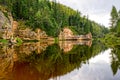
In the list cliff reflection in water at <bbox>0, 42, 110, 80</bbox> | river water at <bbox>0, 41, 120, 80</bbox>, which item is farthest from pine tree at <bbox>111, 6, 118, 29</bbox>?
river water at <bbox>0, 41, 120, 80</bbox>

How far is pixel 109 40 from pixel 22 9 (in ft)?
116

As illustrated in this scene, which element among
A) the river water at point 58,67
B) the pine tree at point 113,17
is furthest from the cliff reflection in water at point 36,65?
the pine tree at point 113,17

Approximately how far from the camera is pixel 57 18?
152 meters

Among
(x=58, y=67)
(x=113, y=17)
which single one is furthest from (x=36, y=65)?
(x=113, y=17)

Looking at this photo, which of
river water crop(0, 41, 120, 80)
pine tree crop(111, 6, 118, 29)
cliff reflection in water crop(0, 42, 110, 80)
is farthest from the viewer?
pine tree crop(111, 6, 118, 29)

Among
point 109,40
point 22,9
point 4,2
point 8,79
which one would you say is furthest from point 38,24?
point 8,79

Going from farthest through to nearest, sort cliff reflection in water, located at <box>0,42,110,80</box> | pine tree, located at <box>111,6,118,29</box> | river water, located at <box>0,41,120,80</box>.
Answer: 1. pine tree, located at <box>111,6,118,29</box>
2. cliff reflection in water, located at <box>0,42,110,80</box>
3. river water, located at <box>0,41,120,80</box>

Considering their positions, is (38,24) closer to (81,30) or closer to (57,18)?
(57,18)

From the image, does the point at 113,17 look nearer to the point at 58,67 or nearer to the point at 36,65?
the point at 36,65

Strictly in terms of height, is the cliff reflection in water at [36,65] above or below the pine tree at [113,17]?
below

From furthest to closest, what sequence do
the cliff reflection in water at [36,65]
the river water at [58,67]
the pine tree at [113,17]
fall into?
the pine tree at [113,17]
the cliff reflection in water at [36,65]
the river water at [58,67]

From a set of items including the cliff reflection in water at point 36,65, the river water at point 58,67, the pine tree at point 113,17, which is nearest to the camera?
the river water at point 58,67

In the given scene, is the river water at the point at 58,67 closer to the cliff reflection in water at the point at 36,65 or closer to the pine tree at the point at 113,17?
the cliff reflection in water at the point at 36,65

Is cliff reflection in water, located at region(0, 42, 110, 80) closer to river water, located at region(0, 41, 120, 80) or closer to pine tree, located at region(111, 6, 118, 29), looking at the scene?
river water, located at region(0, 41, 120, 80)
